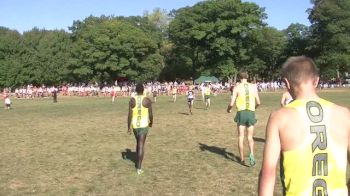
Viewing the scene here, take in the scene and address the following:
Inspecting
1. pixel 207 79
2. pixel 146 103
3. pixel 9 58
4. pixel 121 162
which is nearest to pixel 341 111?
pixel 146 103

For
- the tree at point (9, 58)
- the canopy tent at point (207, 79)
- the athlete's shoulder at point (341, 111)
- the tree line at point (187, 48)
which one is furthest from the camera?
the tree at point (9, 58)

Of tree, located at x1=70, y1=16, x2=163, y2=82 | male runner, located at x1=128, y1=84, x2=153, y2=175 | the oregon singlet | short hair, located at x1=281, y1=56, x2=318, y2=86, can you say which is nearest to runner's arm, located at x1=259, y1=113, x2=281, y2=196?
the oregon singlet

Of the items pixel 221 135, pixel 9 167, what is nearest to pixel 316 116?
pixel 9 167

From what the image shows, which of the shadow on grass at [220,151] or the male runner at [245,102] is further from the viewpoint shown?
the shadow on grass at [220,151]

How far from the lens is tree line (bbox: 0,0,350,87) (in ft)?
249

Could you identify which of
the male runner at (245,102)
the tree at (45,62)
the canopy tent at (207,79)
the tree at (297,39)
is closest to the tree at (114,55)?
the tree at (45,62)

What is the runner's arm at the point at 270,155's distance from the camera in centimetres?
342

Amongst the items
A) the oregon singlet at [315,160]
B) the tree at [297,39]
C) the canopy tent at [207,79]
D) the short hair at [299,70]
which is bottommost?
the oregon singlet at [315,160]

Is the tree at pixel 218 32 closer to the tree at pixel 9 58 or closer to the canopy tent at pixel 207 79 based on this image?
the canopy tent at pixel 207 79

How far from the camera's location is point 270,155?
343 centimetres

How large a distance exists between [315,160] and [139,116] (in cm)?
755

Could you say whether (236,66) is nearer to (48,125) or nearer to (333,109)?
(48,125)

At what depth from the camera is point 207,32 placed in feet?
253

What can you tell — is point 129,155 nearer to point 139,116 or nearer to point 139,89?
point 139,116
